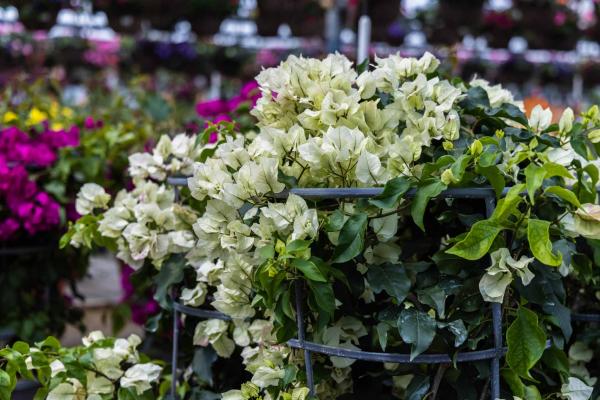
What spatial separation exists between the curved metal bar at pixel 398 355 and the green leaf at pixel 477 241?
5.6 inches

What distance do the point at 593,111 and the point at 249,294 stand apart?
52cm

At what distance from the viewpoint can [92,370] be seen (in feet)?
3.88

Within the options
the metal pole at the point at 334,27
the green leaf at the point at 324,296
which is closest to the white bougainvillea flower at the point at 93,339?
the green leaf at the point at 324,296

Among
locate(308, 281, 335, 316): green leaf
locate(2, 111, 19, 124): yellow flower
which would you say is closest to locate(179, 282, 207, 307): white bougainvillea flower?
locate(308, 281, 335, 316): green leaf

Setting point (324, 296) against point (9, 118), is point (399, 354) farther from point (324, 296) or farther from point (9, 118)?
point (9, 118)

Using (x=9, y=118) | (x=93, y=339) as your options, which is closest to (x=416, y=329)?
(x=93, y=339)

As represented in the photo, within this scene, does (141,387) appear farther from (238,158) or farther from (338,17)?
(338,17)

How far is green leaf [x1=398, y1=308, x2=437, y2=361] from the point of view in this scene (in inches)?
34.4

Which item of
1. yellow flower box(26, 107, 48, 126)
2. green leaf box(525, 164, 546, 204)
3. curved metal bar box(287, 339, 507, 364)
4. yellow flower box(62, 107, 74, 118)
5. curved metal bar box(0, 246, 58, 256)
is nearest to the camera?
green leaf box(525, 164, 546, 204)

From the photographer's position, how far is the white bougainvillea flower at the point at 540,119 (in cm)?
107

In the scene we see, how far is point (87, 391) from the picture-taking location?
1.17 meters

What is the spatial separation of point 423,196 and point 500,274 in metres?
0.13

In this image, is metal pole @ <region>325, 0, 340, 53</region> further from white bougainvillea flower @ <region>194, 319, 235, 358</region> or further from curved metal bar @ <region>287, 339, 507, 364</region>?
curved metal bar @ <region>287, 339, 507, 364</region>

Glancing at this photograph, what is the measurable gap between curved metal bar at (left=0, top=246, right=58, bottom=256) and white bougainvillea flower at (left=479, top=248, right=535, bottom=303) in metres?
1.21
